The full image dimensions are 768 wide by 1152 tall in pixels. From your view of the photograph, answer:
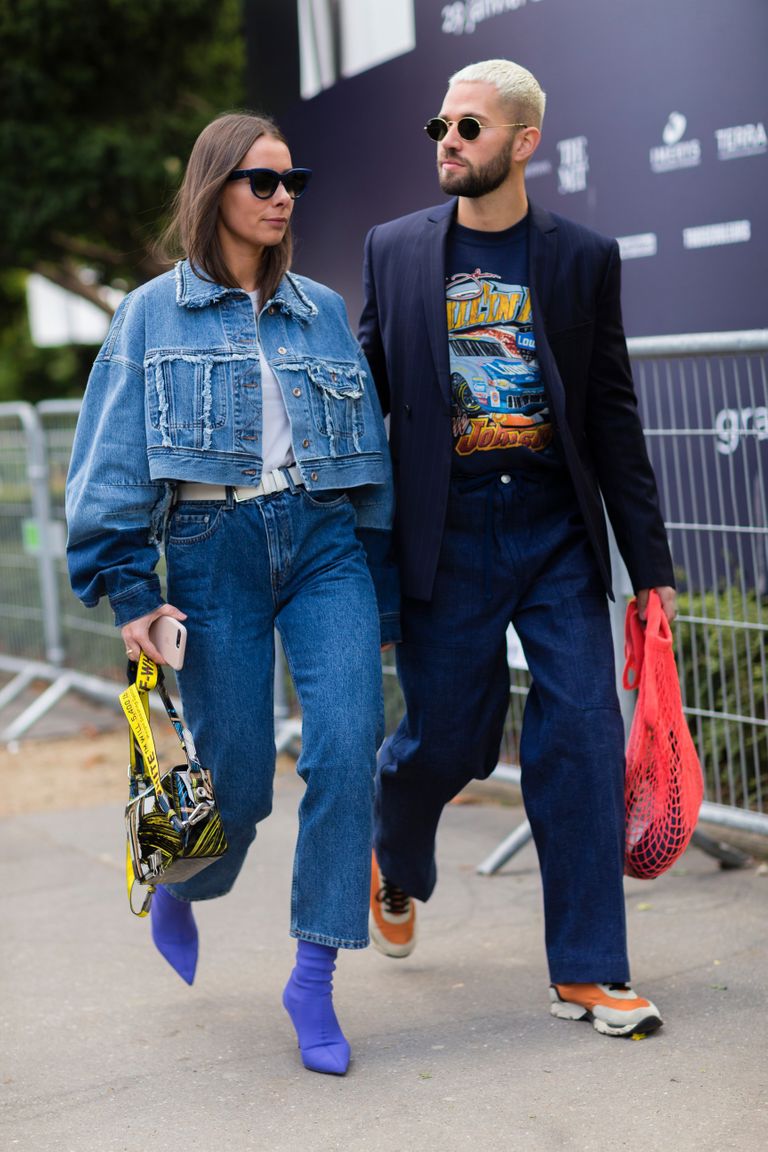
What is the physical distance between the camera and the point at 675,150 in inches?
220

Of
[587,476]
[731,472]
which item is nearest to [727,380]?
[731,472]

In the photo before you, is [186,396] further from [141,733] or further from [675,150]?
[675,150]

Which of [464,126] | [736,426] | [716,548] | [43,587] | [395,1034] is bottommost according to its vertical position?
[395,1034]

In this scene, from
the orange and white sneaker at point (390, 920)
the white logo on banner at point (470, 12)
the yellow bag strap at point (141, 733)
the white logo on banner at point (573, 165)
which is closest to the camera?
the yellow bag strap at point (141, 733)

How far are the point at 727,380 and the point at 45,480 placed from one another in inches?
176

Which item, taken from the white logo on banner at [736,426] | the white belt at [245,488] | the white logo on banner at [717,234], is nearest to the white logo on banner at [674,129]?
the white logo on banner at [717,234]

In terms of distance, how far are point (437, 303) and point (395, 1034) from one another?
177 cm

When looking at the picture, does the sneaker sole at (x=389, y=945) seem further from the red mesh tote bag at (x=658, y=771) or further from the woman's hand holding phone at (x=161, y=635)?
the woman's hand holding phone at (x=161, y=635)

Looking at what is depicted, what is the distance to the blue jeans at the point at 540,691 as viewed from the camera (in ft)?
12.2

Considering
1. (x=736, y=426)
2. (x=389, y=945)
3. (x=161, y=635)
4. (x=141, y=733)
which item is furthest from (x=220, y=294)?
(x=389, y=945)

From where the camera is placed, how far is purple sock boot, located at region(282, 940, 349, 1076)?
11.7 ft

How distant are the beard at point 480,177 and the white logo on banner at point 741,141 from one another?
1832 millimetres

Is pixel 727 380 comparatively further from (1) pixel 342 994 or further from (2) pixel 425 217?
(1) pixel 342 994

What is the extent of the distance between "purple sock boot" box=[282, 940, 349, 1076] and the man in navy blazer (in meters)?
0.57
